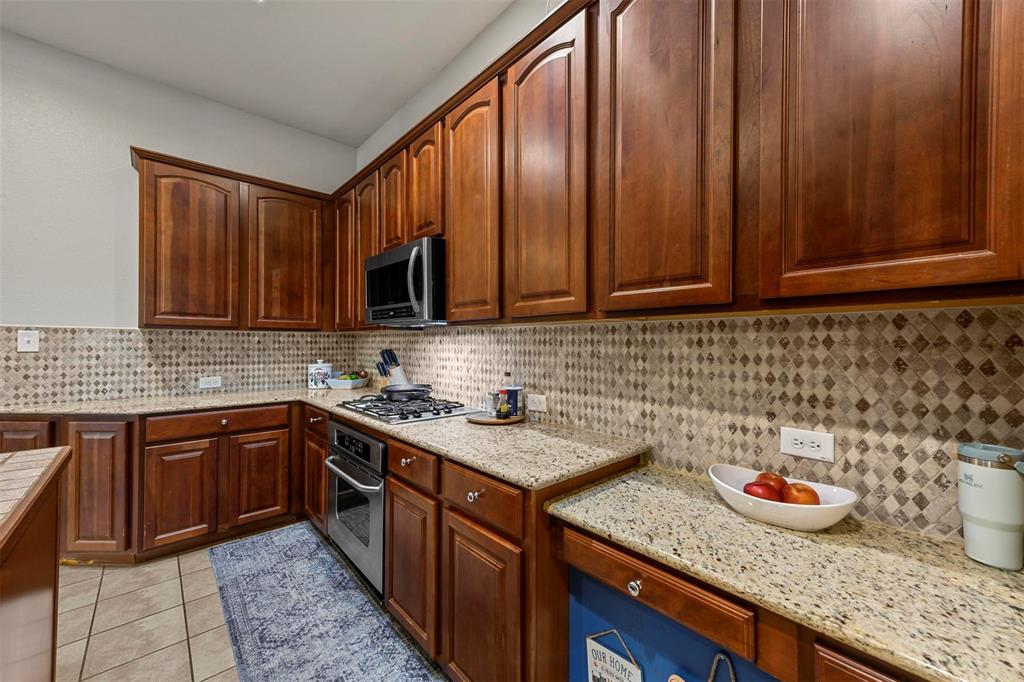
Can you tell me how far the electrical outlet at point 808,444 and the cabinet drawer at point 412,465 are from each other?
1175 mm

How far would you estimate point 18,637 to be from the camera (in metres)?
0.90

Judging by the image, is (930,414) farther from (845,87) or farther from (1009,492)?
(845,87)

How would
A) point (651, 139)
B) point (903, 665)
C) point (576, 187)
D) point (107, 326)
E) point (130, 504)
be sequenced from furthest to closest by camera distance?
point (107, 326)
point (130, 504)
point (576, 187)
point (651, 139)
point (903, 665)

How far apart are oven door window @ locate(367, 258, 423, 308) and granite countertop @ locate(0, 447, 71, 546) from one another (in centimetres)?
138

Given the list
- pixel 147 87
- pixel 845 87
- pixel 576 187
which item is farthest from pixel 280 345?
pixel 845 87

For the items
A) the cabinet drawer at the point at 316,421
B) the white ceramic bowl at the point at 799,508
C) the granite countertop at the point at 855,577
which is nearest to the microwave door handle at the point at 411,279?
the cabinet drawer at the point at 316,421

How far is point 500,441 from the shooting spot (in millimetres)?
1617

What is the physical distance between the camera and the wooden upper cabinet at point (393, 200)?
237cm

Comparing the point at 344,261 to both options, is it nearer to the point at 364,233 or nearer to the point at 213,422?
the point at 364,233

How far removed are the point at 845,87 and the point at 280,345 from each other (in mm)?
3661

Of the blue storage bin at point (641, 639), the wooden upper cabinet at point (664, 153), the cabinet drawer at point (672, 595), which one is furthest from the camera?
the wooden upper cabinet at point (664, 153)

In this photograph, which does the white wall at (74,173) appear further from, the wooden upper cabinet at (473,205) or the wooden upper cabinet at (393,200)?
the wooden upper cabinet at (473,205)

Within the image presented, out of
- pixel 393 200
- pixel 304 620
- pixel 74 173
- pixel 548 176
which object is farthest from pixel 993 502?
pixel 74 173

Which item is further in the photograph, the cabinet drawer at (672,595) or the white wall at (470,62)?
the white wall at (470,62)
